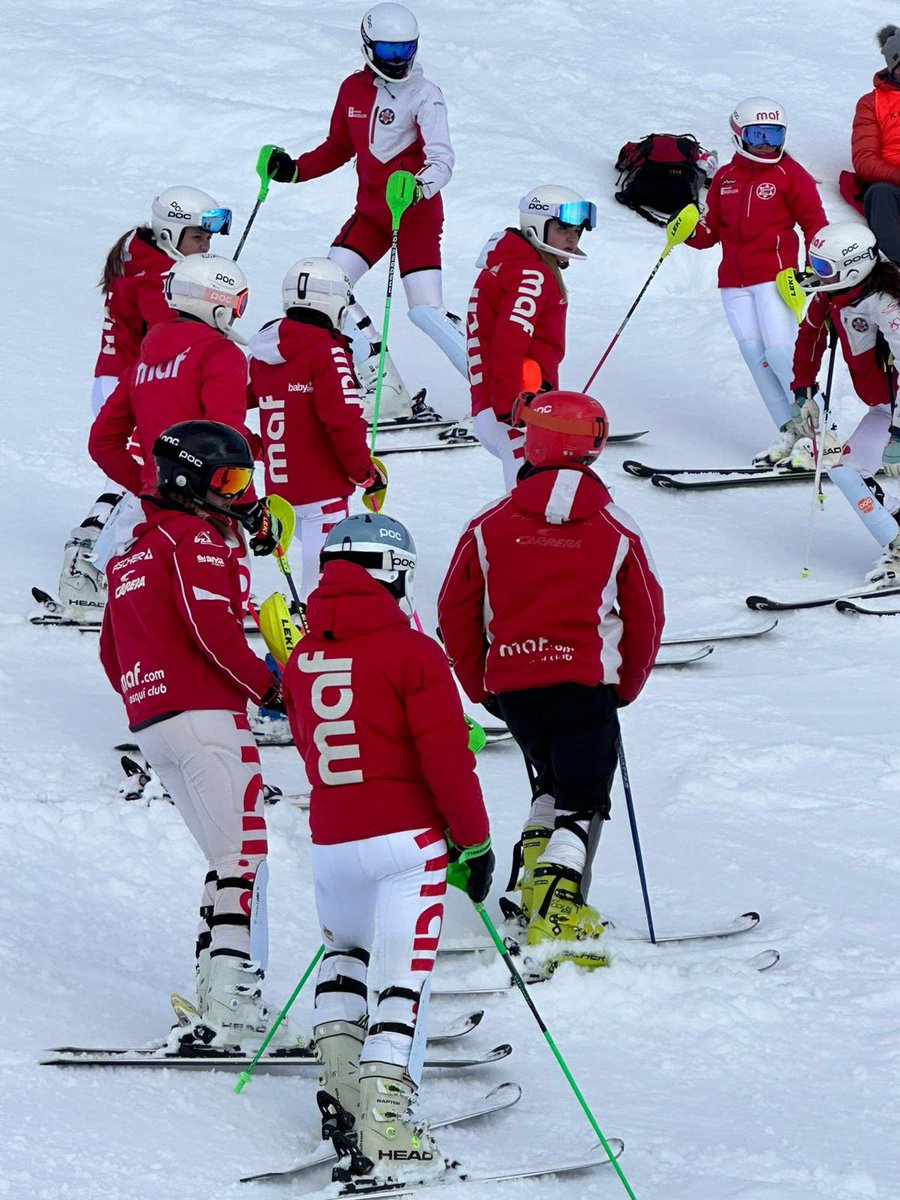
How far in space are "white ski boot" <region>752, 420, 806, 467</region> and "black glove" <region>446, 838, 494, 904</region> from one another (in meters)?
6.32

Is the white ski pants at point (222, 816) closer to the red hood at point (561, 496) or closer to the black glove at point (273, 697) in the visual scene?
the black glove at point (273, 697)

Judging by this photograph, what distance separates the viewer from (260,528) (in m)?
5.64

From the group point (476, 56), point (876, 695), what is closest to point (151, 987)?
point (876, 695)

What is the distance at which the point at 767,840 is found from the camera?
6711 mm

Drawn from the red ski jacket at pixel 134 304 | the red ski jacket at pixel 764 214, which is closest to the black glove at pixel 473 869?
the red ski jacket at pixel 134 304

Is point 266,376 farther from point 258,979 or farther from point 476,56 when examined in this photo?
point 476,56

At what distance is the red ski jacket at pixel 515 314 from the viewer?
833cm

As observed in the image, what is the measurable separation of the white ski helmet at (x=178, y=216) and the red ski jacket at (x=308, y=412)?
0.56 metres

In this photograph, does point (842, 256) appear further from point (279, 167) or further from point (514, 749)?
point (279, 167)

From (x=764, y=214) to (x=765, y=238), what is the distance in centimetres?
14

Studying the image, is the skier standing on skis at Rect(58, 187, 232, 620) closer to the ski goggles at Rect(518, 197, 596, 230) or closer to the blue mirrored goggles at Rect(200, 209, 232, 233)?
the blue mirrored goggles at Rect(200, 209, 232, 233)

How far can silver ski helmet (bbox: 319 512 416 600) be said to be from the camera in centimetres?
451

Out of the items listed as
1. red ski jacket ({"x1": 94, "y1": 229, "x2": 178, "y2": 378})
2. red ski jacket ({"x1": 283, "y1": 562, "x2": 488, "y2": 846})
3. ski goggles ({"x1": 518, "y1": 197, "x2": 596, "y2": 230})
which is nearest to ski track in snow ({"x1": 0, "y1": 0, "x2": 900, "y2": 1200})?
red ski jacket ({"x1": 283, "y1": 562, "x2": 488, "y2": 846})

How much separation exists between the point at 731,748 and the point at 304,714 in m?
3.33
